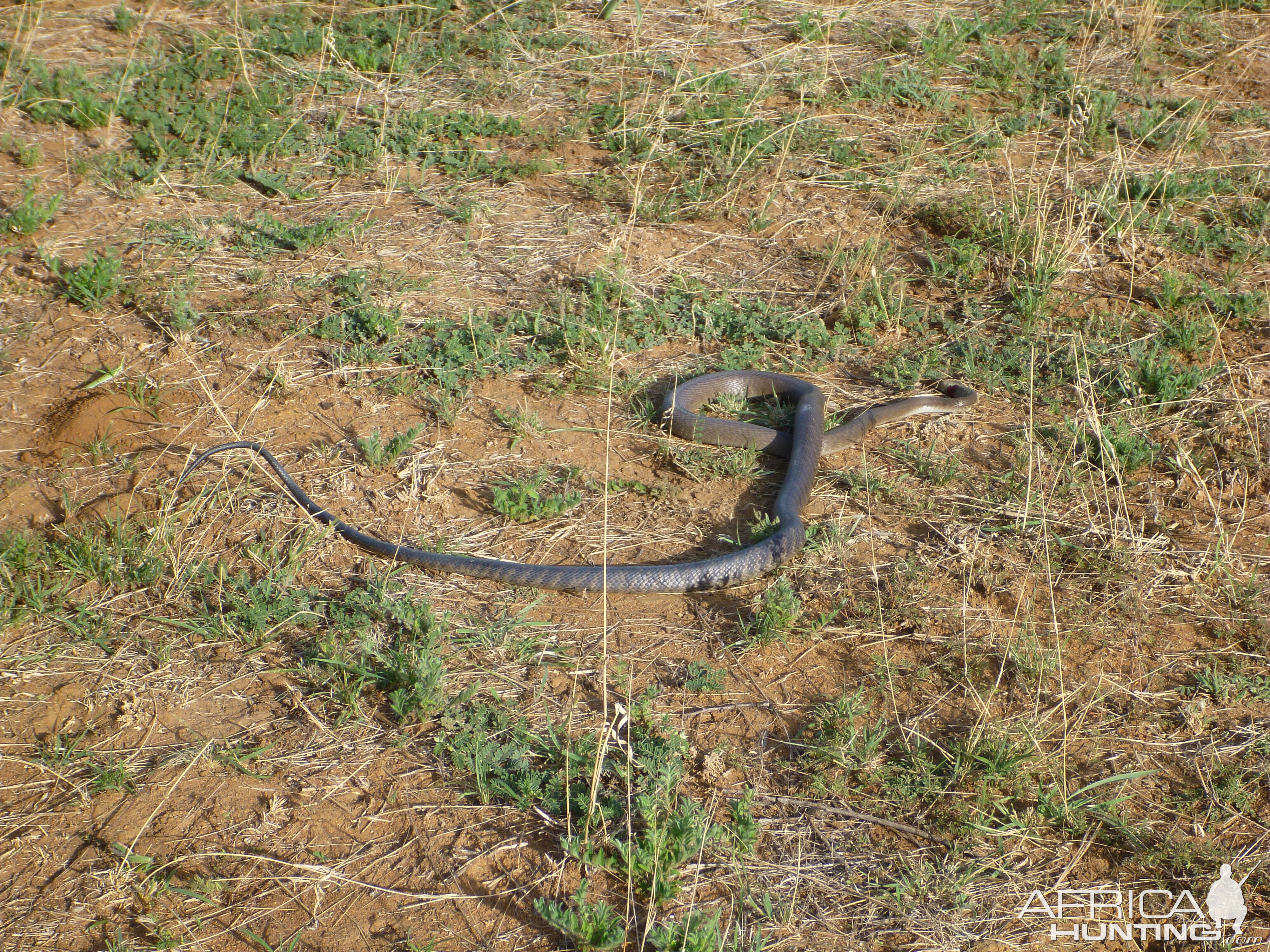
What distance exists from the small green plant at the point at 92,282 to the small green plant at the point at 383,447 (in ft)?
6.42

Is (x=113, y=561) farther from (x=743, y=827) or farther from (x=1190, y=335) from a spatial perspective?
(x=1190, y=335)

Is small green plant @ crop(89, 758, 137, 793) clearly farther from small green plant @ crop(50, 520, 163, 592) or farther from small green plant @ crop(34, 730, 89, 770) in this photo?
small green plant @ crop(50, 520, 163, 592)

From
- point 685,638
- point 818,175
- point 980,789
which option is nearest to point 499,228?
point 818,175

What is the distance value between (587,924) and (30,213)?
5.62 meters

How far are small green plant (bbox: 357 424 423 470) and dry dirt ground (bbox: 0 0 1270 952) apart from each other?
0.02 metres

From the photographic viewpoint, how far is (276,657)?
149 inches

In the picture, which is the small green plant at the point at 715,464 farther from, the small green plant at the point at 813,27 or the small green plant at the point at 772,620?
the small green plant at the point at 813,27

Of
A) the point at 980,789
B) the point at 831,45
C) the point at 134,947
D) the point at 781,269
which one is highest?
the point at 831,45

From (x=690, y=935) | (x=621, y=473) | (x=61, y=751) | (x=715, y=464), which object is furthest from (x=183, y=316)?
(x=690, y=935)

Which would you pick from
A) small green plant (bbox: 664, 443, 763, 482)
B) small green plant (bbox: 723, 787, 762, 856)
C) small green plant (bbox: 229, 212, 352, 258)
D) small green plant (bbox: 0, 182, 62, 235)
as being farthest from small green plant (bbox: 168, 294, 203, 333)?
small green plant (bbox: 723, 787, 762, 856)

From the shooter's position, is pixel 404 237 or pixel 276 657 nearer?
pixel 276 657

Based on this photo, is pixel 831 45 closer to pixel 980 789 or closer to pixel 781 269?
pixel 781 269

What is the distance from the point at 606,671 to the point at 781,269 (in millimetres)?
3447

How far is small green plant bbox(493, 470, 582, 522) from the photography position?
14.7ft
